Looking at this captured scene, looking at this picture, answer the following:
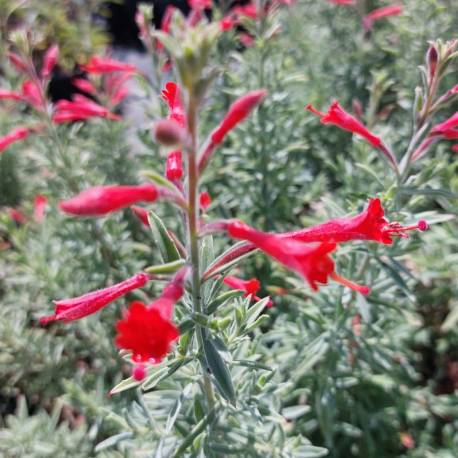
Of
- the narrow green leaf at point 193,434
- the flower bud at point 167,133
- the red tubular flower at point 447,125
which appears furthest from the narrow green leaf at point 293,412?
the flower bud at point 167,133

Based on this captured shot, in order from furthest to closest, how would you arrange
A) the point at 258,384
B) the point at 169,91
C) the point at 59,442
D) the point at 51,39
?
the point at 51,39, the point at 59,442, the point at 258,384, the point at 169,91

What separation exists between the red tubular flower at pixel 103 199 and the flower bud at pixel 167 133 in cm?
14

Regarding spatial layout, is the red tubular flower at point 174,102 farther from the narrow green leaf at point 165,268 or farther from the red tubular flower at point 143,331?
the red tubular flower at point 143,331

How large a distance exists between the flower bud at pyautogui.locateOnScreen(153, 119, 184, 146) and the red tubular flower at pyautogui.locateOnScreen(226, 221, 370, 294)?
28 centimetres

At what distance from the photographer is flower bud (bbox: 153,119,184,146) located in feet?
3.16

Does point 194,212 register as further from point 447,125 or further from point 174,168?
point 447,125

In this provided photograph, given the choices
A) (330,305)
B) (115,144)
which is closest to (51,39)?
(115,144)

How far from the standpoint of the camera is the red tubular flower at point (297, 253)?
1.10 metres

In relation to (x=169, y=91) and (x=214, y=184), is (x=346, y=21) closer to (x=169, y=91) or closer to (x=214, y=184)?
(x=214, y=184)

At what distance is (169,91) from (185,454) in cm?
143

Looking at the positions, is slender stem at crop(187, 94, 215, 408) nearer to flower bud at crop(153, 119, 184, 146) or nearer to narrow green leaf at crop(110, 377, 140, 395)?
flower bud at crop(153, 119, 184, 146)

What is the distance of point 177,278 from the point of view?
1.18 metres

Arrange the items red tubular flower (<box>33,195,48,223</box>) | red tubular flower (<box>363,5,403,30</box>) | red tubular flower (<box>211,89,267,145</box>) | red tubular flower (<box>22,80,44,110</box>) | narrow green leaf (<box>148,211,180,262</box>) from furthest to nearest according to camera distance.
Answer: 1. red tubular flower (<box>363,5,403,30</box>)
2. red tubular flower (<box>33,195,48,223</box>)
3. red tubular flower (<box>22,80,44,110</box>)
4. narrow green leaf (<box>148,211,180,262</box>)
5. red tubular flower (<box>211,89,267,145</box>)

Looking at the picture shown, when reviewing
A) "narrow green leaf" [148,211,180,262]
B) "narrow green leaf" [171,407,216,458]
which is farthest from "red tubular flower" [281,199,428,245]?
"narrow green leaf" [171,407,216,458]
